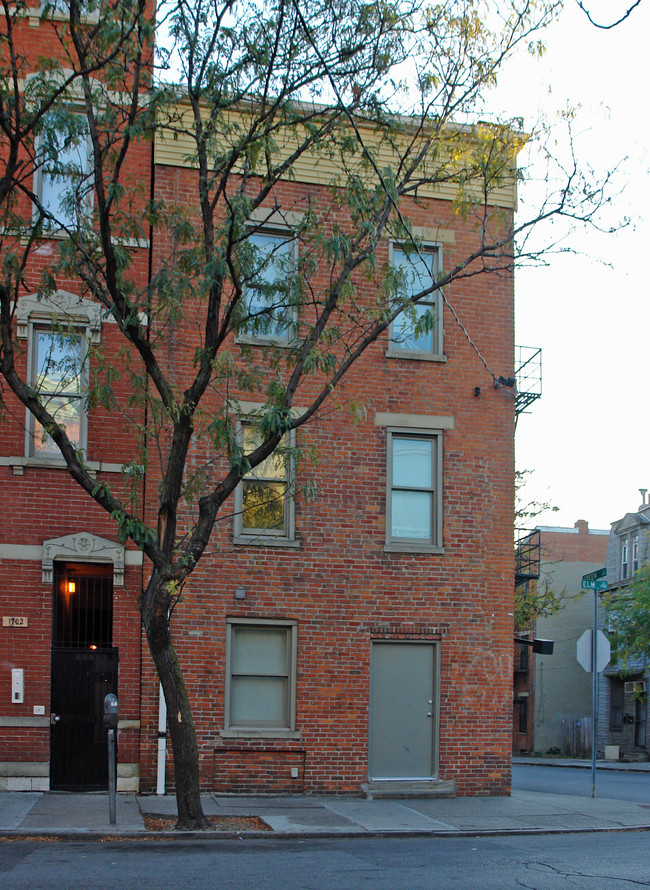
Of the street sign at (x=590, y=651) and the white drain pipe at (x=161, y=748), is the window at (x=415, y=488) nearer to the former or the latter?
the street sign at (x=590, y=651)

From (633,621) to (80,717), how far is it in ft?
90.0

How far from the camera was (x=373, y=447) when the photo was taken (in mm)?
16109

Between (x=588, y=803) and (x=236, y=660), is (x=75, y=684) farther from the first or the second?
(x=588, y=803)

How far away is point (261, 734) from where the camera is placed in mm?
15094

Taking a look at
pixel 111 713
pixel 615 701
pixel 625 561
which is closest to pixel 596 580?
pixel 111 713

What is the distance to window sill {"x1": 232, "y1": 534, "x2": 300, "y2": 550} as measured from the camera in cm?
1537

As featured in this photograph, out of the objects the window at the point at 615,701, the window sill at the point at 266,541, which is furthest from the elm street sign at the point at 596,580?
the window at the point at 615,701

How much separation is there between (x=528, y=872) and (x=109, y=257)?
7.20 metres

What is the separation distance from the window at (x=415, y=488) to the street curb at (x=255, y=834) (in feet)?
16.1

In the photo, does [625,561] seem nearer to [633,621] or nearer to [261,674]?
[633,621]

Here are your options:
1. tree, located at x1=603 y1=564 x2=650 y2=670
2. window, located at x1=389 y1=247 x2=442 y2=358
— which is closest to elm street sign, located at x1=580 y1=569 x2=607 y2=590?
window, located at x1=389 y1=247 x2=442 y2=358

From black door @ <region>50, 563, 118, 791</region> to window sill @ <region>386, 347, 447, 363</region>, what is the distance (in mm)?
5438

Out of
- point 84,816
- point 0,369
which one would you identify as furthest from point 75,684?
point 0,369

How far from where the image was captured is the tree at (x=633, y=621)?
36.2 metres
